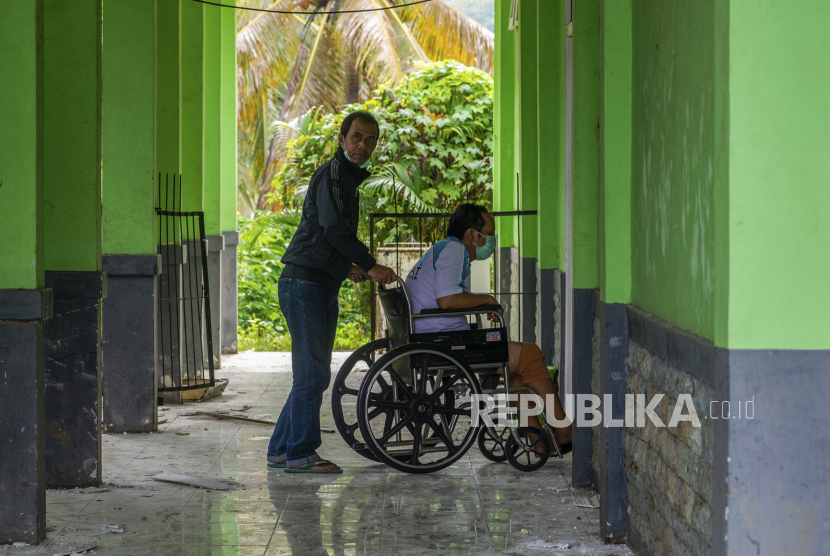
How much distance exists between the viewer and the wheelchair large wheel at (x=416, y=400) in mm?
4520

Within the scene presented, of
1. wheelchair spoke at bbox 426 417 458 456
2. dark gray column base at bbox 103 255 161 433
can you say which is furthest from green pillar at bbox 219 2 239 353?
wheelchair spoke at bbox 426 417 458 456

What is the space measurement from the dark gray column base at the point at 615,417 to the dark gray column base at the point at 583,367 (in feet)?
2.23

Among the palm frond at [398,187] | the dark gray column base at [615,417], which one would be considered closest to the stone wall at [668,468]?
the dark gray column base at [615,417]

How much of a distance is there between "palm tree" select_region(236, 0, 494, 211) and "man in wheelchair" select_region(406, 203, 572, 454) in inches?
546

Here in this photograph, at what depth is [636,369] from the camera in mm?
3410

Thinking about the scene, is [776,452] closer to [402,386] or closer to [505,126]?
[402,386]

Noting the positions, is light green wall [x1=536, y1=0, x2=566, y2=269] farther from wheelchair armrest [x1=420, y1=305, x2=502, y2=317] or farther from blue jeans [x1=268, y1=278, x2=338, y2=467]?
blue jeans [x1=268, y1=278, x2=338, y2=467]

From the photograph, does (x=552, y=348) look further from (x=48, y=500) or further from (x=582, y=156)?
(x=48, y=500)

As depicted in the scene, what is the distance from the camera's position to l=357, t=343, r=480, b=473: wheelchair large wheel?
452 centimetres

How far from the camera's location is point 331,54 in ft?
63.6

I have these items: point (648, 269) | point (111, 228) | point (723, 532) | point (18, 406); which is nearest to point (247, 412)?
point (111, 228)

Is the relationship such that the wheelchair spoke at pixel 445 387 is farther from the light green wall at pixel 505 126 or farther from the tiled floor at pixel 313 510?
the light green wall at pixel 505 126

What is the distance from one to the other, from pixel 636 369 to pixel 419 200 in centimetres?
1030

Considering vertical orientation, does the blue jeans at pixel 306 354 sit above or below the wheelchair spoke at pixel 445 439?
above
